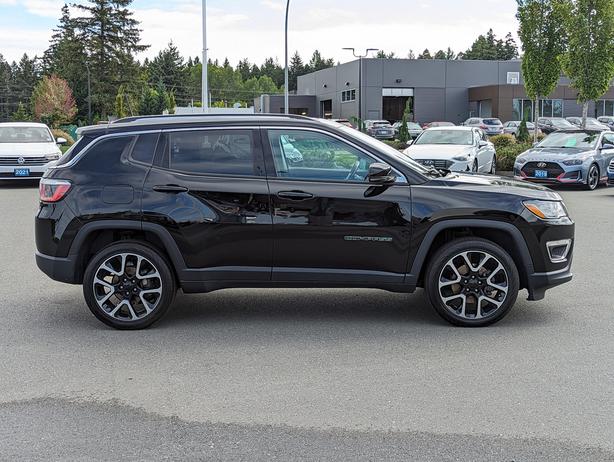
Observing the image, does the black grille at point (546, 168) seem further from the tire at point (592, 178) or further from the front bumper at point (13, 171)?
the front bumper at point (13, 171)

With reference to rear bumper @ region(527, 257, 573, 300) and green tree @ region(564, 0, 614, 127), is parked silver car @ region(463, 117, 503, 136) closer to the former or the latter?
green tree @ region(564, 0, 614, 127)

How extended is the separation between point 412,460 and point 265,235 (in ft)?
8.78

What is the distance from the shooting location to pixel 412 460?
3619mm

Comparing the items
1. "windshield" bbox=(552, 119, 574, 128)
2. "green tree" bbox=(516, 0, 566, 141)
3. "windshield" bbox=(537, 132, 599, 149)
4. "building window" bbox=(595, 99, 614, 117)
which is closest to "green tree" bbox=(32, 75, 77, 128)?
"windshield" bbox=(552, 119, 574, 128)

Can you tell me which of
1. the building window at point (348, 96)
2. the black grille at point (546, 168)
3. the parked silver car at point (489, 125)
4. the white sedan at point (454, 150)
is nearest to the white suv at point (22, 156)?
the white sedan at point (454, 150)

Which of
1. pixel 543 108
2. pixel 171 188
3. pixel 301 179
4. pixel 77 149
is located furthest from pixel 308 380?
pixel 543 108

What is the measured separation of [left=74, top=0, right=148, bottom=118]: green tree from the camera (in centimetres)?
8444

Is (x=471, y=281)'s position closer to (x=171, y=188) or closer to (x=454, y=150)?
(x=171, y=188)

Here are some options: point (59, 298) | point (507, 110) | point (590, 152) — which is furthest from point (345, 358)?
point (507, 110)

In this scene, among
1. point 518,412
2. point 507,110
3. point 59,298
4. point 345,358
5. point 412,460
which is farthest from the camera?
point 507,110

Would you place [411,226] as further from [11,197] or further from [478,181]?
[11,197]

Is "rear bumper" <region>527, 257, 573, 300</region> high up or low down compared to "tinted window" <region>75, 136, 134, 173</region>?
Result: down

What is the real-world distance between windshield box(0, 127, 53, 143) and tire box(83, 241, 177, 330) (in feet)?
50.0

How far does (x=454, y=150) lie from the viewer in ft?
58.2
